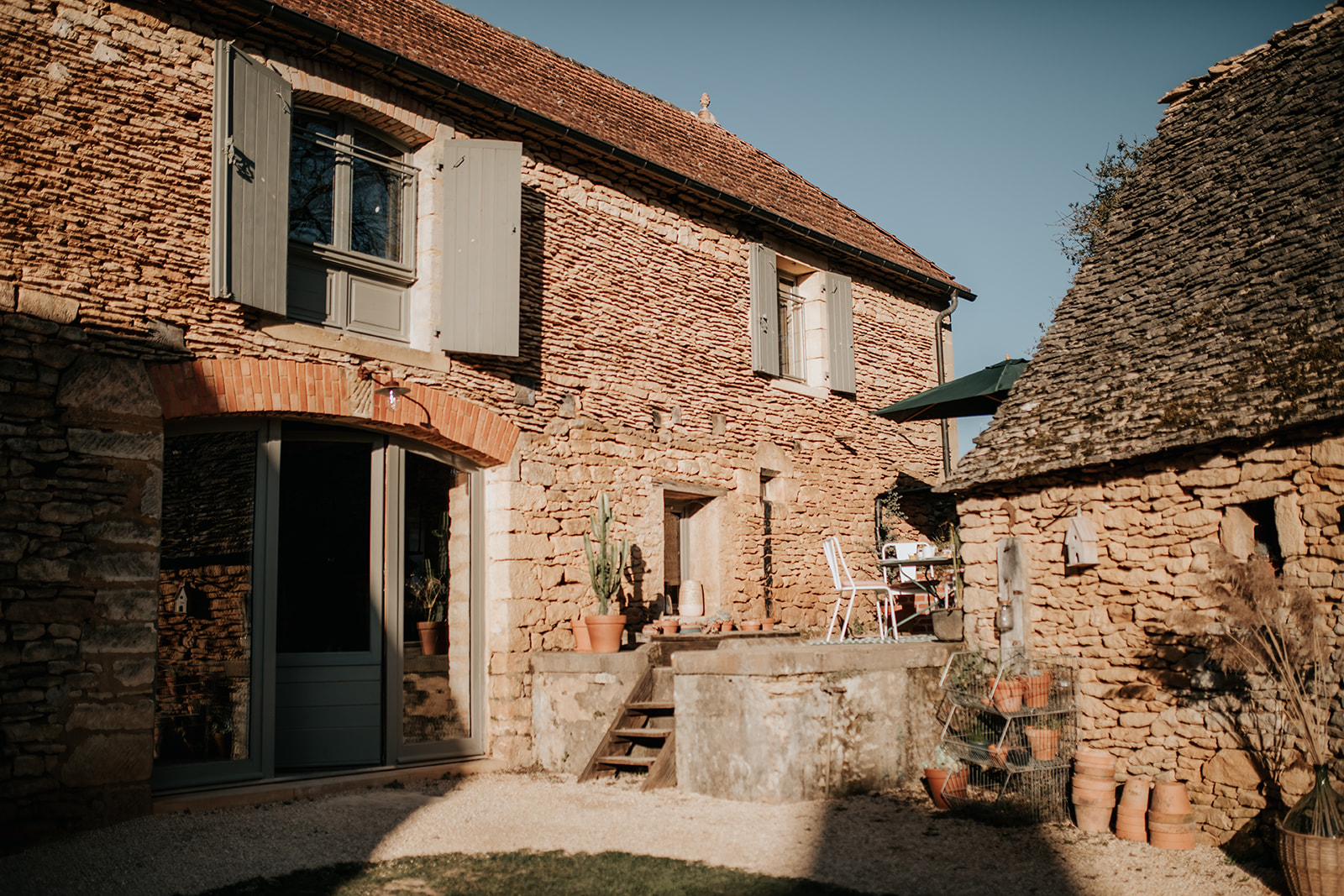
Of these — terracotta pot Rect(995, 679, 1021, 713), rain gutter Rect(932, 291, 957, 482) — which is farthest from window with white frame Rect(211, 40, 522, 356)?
rain gutter Rect(932, 291, 957, 482)

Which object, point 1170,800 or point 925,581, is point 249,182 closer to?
point 1170,800

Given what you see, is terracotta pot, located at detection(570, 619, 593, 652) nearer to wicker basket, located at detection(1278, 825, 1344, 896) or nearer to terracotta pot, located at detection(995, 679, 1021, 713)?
terracotta pot, located at detection(995, 679, 1021, 713)

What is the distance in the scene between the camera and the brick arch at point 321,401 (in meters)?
6.77

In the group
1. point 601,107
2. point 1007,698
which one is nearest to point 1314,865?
point 1007,698

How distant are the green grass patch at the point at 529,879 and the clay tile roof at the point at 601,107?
18.1ft

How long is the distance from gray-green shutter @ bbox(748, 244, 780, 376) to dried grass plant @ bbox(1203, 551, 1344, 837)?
5.53 meters

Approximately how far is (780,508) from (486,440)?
3.70m

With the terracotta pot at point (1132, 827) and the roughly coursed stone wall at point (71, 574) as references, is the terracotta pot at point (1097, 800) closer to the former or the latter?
the terracotta pot at point (1132, 827)

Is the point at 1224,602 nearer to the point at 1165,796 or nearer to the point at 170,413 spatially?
the point at 1165,796

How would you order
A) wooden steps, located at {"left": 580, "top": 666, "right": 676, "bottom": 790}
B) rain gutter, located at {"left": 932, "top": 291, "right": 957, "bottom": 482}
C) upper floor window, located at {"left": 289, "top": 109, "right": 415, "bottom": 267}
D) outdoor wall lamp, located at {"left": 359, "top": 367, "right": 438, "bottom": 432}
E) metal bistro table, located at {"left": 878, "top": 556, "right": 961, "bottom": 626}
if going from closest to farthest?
wooden steps, located at {"left": 580, "top": 666, "right": 676, "bottom": 790}
outdoor wall lamp, located at {"left": 359, "top": 367, "right": 438, "bottom": 432}
upper floor window, located at {"left": 289, "top": 109, "right": 415, "bottom": 267}
metal bistro table, located at {"left": 878, "top": 556, "right": 961, "bottom": 626}
rain gutter, located at {"left": 932, "top": 291, "right": 957, "bottom": 482}

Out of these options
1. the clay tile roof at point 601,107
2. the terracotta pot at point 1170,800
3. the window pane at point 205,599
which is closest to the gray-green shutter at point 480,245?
the clay tile roof at point 601,107

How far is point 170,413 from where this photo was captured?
263 inches

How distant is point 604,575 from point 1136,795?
4.09 meters

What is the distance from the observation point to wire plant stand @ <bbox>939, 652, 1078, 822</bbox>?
22.2ft
